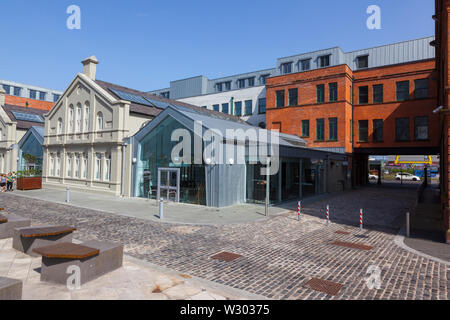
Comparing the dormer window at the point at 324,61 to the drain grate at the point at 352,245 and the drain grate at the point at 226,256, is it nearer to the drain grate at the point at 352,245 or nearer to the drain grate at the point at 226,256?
the drain grate at the point at 352,245

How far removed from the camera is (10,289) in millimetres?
4340

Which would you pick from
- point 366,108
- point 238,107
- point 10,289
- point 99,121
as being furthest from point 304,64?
point 10,289

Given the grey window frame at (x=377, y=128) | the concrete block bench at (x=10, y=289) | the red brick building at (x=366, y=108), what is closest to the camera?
the concrete block bench at (x=10, y=289)

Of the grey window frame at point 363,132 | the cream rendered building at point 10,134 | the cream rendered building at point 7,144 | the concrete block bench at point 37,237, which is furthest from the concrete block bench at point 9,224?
the grey window frame at point 363,132

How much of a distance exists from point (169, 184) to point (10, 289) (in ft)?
47.5

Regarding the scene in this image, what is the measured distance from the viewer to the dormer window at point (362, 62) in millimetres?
39344

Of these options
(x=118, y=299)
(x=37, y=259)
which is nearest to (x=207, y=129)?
(x=37, y=259)

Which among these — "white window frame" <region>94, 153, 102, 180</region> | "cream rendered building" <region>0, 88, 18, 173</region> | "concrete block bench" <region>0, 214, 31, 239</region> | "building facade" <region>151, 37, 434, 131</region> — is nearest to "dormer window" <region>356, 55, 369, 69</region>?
"building facade" <region>151, 37, 434, 131</region>

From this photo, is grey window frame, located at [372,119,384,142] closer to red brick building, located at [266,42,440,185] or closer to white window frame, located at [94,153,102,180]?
red brick building, located at [266,42,440,185]

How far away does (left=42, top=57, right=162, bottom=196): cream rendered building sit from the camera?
22.1 meters

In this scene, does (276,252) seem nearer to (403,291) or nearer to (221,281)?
(221,281)

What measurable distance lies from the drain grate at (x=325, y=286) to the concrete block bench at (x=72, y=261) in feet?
14.6

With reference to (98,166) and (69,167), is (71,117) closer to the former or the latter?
(69,167)

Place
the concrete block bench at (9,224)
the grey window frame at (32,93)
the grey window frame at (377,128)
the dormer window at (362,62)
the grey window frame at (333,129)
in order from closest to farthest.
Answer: the concrete block bench at (9,224)
the grey window frame at (333,129)
the grey window frame at (377,128)
the dormer window at (362,62)
the grey window frame at (32,93)
